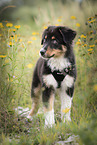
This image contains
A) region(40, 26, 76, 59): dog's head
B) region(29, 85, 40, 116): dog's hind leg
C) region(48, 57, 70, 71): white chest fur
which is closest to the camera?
region(40, 26, 76, 59): dog's head

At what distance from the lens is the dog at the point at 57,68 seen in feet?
11.3

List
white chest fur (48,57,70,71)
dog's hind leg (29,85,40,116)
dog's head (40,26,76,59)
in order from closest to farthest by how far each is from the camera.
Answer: dog's head (40,26,76,59) → white chest fur (48,57,70,71) → dog's hind leg (29,85,40,116)

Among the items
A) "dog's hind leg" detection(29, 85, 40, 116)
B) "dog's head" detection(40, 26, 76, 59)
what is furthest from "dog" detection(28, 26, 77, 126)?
"dog's hind leg" detection(29, 85, 40, 116)

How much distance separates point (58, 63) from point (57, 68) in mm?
110

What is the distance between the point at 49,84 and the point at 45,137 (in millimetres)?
1223

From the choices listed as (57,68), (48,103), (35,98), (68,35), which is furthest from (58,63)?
(35,98)

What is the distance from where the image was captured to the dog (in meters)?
3.45

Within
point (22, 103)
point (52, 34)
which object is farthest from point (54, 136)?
point (22, 103)

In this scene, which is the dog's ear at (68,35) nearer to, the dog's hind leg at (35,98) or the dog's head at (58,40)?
the dog's head at (58,40)

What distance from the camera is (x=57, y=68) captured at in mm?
3734

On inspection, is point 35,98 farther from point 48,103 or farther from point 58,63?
point 58,63

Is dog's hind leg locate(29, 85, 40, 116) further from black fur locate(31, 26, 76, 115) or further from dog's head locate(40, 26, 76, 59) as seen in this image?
dog's head locate(40, 26, 76, 59)

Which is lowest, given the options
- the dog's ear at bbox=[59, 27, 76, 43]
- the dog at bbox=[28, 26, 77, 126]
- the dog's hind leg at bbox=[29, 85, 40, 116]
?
the dog's hind leg at bbox=[29, 85, 40, 116]

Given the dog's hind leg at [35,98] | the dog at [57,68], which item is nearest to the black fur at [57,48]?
the dog at [57,68]
